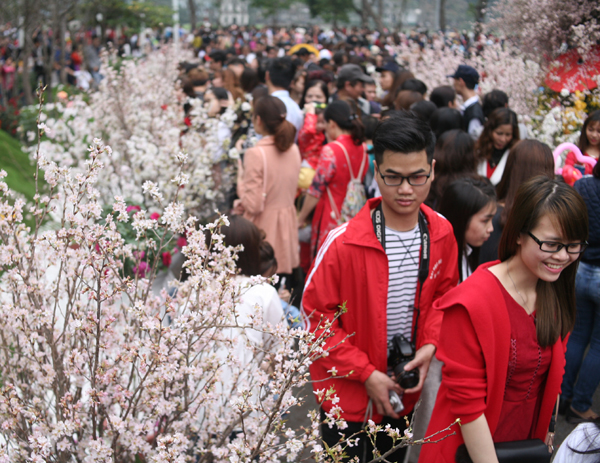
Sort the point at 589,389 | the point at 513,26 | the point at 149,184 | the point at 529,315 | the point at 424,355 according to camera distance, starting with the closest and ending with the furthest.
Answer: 1. the point at 149,184
2. the point at 529,315
3. the point at 424,355
4. the point at 589,389
5. the point at 513,26

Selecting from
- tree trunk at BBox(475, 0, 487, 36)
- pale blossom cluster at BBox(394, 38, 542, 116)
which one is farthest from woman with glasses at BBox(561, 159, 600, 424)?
tree trunk at BBox(475, 0, 487, 36)

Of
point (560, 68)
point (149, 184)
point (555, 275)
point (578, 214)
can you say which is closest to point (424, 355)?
point (555, 275)

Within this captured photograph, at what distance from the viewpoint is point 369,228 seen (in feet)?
7.07

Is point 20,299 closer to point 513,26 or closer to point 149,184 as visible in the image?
point 149,184

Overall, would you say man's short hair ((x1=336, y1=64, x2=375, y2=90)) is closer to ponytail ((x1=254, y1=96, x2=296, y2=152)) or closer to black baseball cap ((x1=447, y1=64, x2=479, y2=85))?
black baseball cap ((x1=447, y1=64, x2=479, y2=85))

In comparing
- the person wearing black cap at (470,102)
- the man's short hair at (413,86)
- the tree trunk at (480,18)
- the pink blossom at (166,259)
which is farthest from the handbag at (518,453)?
the tree trunk at (480,18)

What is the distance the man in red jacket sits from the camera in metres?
2.06

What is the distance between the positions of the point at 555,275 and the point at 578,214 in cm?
20

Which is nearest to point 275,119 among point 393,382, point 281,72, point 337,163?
point 337,163

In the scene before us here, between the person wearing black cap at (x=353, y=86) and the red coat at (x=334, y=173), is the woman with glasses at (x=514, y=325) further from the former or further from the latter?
the person wearing black cap at (x=353, y=86)

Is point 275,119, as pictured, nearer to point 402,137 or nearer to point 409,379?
point 402,137

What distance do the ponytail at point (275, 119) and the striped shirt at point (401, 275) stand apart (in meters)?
2.03

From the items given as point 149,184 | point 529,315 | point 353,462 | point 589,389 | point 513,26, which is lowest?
point 589,389

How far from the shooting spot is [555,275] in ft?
5.49
